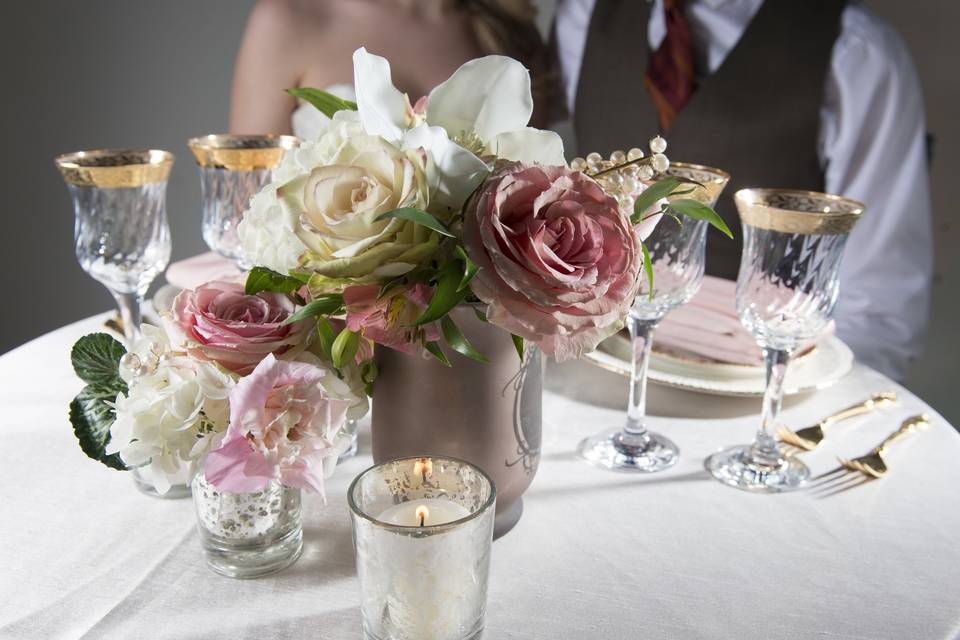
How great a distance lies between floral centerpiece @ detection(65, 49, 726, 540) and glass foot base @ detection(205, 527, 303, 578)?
70mm

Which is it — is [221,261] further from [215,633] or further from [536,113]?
[536,113]

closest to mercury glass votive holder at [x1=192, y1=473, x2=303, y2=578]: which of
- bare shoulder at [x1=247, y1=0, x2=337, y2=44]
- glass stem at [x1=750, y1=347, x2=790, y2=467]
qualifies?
glass stem at [x1=750, y1=347, x2=790, y2=467]

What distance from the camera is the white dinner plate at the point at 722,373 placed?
827 mm

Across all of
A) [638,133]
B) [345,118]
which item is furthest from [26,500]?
[638,133]

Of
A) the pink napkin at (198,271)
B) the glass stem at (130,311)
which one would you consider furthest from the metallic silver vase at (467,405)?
the pink napkin at (198,271)

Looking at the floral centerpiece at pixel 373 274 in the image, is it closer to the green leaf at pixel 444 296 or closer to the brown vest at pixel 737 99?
the green leaf at pixel 444 296

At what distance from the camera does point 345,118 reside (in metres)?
0.47

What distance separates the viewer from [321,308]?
460 millimetres

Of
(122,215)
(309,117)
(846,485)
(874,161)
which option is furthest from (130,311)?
(874,161)

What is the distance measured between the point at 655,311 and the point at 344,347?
34 cm

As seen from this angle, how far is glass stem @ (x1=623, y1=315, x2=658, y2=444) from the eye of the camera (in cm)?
73

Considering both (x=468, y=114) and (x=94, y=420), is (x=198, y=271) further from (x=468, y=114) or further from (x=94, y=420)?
(x=468, y=114)

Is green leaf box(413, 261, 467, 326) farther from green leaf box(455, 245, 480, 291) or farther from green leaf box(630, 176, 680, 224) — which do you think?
green leaf box(630, 176, 680, 224)

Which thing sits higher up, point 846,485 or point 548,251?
point 548,251
